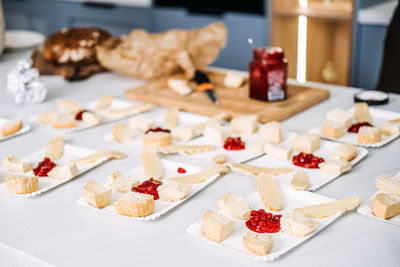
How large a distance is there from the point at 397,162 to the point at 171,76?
1.08 meters

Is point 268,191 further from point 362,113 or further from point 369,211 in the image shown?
point 362,113

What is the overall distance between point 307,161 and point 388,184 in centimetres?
24

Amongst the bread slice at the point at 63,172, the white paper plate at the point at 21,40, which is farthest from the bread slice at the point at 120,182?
the white paper plate at the point at 21,40

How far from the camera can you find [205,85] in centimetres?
213

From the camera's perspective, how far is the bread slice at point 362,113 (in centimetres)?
181

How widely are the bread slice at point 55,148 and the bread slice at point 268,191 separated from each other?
58 cm

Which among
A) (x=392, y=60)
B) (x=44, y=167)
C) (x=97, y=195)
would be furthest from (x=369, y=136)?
(x=392, y=60)

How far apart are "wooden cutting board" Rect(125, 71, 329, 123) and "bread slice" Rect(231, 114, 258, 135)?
0.38ft

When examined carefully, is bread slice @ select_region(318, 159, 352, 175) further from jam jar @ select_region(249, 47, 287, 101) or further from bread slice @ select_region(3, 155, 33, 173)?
bread slice @ select_region(3, 155, 33, 173)

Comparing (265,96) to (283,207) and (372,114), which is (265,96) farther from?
(283,207)

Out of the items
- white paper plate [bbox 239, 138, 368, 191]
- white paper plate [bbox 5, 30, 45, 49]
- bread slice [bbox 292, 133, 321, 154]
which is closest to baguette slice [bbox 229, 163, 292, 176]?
white paper plate [bbox 239, 138, 368, 191]

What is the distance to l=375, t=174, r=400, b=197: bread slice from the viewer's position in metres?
1.29

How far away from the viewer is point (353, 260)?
1088 millimetres

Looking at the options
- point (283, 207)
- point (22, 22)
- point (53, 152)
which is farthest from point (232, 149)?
point (22, 22)
